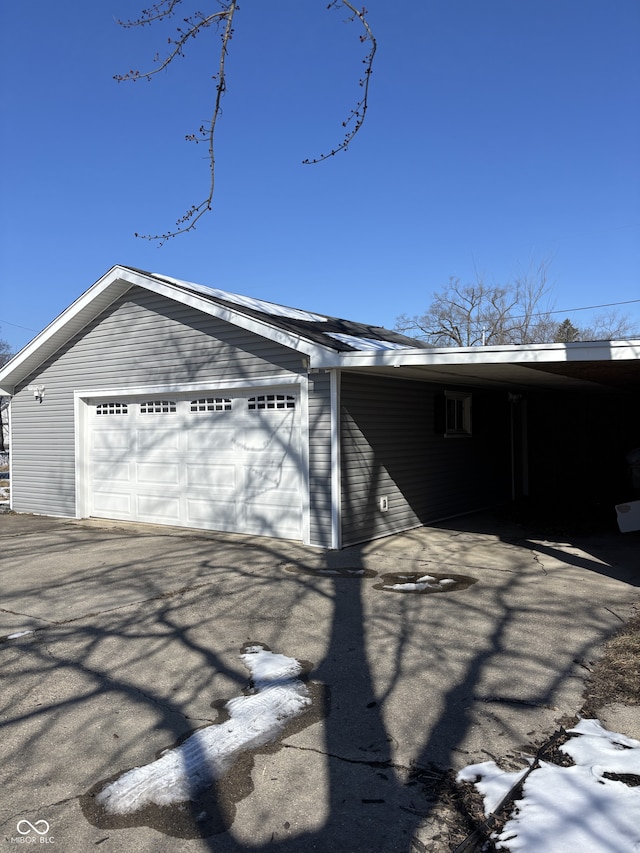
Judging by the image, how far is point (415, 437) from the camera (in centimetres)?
995

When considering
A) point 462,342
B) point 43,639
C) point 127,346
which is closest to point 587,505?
point 127,346

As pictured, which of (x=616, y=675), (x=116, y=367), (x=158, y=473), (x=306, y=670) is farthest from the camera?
(x=116, y=367)

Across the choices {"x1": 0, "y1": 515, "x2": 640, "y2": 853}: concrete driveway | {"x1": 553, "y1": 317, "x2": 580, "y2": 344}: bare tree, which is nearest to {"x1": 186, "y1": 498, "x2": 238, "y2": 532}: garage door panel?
{"x1": 0, "y1": 515, "x2": 640, "y2": 853}: concrete driveway

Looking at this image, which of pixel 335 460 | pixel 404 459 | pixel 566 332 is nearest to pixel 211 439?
pixel 335 460

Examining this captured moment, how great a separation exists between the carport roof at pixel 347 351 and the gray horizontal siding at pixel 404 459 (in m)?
0.41

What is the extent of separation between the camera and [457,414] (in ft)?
37.6

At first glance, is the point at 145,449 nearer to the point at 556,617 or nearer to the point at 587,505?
the point at 556,617

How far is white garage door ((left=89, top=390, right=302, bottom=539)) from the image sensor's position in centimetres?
874

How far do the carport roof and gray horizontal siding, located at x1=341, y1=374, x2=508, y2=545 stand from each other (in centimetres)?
41

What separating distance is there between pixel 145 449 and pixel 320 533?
3.81 meters

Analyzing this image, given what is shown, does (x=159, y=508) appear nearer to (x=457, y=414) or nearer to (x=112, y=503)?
(x=112, y=503)

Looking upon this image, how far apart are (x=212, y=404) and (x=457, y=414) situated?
4.51 m

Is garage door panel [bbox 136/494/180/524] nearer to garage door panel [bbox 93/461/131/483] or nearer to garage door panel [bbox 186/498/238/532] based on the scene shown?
garage door panel [bbox 186/498/238/532]

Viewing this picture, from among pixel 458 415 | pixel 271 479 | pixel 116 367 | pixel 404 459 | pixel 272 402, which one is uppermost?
pixel 116 367
